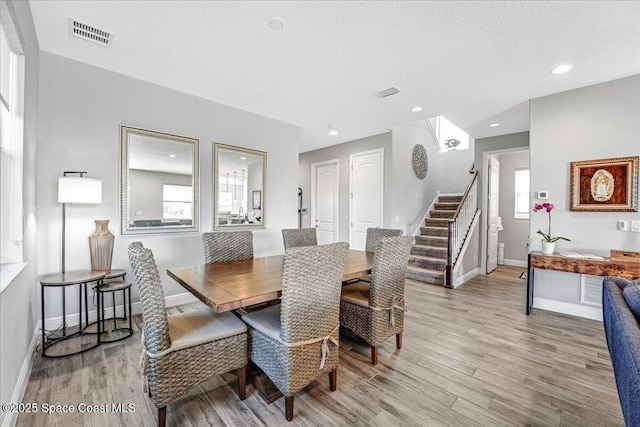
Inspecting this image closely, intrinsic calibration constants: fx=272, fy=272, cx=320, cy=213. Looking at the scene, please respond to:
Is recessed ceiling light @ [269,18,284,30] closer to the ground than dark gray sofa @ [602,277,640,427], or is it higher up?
higher up

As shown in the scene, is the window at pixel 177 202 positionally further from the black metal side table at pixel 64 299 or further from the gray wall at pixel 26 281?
the gray wall at pixel 26 281

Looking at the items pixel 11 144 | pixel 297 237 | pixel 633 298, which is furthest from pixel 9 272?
pixel 633 298

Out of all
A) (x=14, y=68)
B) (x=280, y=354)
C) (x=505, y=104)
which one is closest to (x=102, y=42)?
(x=14, y=68)

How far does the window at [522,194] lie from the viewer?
19.4 feet

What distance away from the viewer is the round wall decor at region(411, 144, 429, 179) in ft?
18.6

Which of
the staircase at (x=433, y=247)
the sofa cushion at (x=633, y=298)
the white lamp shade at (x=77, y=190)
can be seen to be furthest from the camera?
the staircase at (x=433, y=247)

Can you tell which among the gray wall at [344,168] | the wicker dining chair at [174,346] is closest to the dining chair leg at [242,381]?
the wicker dining chair at [174,346]

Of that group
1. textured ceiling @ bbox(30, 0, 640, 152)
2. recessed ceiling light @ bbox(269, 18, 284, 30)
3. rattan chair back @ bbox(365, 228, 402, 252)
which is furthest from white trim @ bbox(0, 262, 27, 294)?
rattan chair back @ bbox(365, 228, 402, 252)

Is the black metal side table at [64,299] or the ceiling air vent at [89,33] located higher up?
the ceiling air vent at [89,33]

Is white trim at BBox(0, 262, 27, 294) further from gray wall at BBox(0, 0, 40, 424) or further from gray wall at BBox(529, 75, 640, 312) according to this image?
gray wall at BBox(529, 75, 640, 312)

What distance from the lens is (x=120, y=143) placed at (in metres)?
2.91

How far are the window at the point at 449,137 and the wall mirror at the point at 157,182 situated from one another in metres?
5.71

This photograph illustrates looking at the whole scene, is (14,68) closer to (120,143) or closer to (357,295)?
(120,143)

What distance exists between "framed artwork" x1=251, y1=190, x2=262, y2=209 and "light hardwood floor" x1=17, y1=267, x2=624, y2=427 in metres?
2.14
